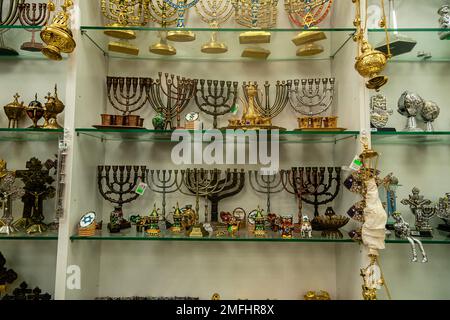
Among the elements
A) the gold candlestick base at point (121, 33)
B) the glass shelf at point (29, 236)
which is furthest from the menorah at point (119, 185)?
the gold candlestick base at point (121, 33)

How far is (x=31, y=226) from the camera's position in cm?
161

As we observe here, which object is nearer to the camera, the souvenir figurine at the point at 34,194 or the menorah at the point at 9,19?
the souvenir figurine at the point at 34,194

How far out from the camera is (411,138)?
1725mm

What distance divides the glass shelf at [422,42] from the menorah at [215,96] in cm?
88

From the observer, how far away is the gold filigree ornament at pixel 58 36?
144 centimetres

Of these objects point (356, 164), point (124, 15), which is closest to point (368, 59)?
point (356, 164)

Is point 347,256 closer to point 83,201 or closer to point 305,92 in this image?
point 305,92

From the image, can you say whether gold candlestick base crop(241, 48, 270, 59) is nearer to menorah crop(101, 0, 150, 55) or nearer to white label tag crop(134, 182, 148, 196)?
menorah crop(101, 0, 150, 55)

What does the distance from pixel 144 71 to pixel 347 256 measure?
1.77m

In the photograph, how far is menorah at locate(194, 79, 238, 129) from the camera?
1.86 m

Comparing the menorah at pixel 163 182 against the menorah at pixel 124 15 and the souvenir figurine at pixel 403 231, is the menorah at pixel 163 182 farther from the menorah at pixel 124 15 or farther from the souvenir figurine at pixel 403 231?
the souvenir figurine at pixel 403 231

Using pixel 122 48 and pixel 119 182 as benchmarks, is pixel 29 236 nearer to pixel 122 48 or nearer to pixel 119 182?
pixel 119 182

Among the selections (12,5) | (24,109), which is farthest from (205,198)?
(12,5)

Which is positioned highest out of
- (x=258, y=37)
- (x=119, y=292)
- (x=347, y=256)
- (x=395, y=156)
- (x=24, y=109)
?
(x=258, y=37)
